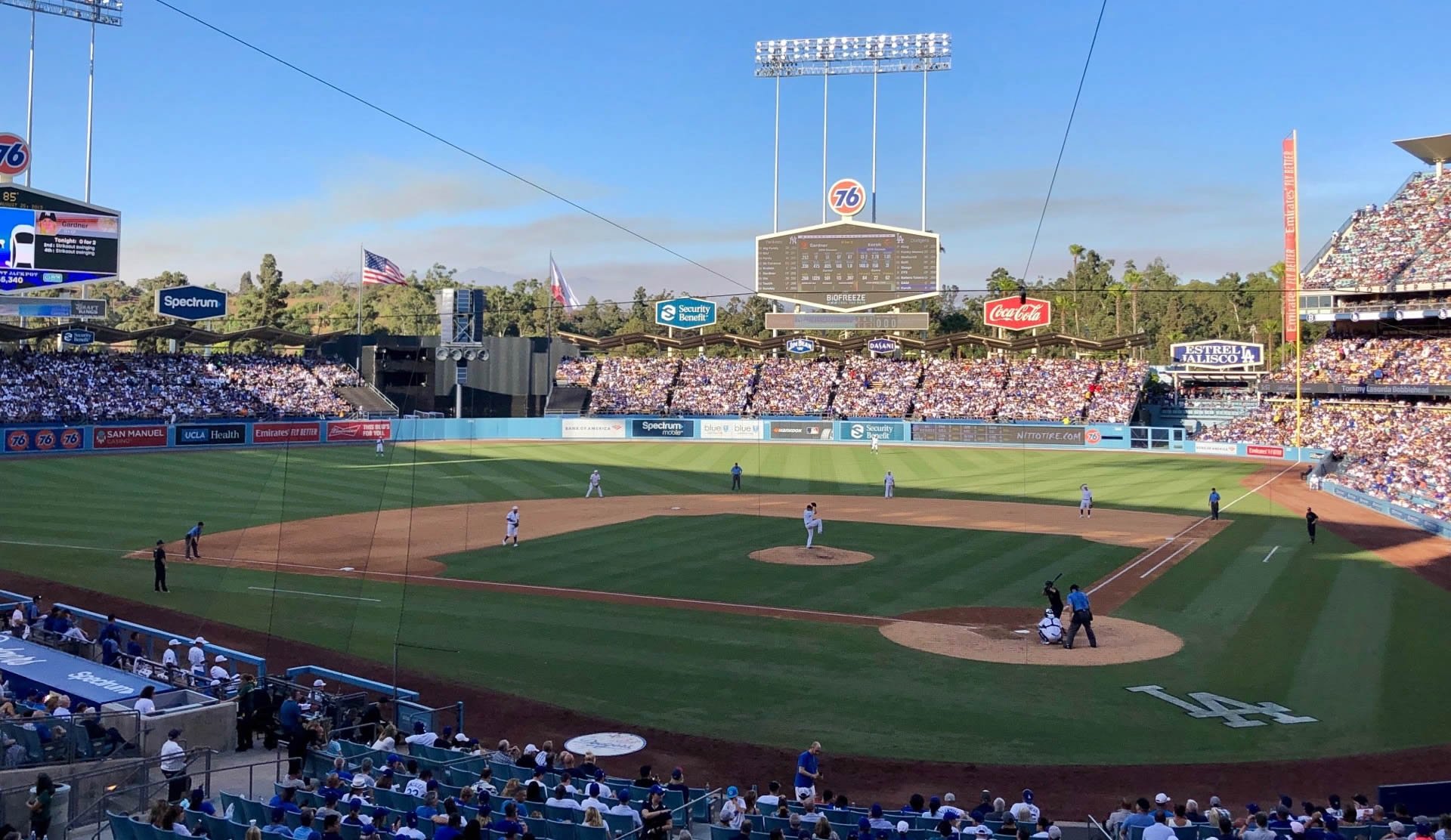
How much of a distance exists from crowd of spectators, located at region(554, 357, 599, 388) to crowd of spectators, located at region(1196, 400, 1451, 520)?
44704 mm

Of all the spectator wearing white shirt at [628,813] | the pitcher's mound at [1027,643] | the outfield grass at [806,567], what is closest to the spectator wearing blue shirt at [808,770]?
the spectator wearing white shirt at [628,813]

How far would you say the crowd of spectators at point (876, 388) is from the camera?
80250mm

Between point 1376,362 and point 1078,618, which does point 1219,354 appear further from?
point 1078,618

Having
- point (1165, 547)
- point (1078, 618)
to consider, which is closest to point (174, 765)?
point (1078, 618)

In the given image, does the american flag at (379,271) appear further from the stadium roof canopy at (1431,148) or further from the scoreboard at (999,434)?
the stadium roof canopy at (1431,148)

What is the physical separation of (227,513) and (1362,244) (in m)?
65.1

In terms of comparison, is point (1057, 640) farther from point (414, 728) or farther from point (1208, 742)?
point (414, 728)

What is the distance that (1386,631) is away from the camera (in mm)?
23500

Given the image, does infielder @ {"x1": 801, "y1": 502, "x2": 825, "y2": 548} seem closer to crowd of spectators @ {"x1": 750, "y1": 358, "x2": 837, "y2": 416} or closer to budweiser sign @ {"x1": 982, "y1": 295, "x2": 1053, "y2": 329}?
crowd of spectators @ {"x1": 750, "y1": 358, "x2": 837, "y2": 416}

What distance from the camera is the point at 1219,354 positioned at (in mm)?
83750

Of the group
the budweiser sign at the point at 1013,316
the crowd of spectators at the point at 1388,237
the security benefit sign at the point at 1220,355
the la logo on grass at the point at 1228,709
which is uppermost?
the crowd of spectators at the point at 1388,237

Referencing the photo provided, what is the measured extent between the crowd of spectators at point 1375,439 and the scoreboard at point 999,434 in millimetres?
8087

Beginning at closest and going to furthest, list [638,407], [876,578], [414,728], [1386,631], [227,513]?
[414,728] → [1386,631] → [876,578] → [227,513] → [638,407]

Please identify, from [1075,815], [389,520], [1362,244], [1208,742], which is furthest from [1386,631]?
[1362,244]
